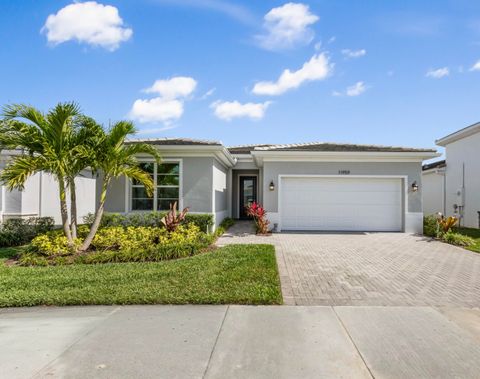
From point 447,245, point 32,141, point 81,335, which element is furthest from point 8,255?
point 447,245

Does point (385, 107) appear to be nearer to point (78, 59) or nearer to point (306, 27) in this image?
point (306, 27)

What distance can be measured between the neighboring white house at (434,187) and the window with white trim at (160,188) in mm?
14869

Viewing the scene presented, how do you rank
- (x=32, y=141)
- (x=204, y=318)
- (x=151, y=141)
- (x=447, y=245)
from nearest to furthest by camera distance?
(x=204, y=318)
(x=32, y=141)
(x=447, y=245)
(x=151, y=141)

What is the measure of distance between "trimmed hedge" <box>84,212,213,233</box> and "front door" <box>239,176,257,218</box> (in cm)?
685

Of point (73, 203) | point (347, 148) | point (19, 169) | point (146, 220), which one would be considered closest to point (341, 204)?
point (347, 148)

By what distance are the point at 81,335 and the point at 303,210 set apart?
10.5 meters

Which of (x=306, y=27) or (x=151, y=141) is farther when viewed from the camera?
(x=151, y=141)

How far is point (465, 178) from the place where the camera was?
592 inches

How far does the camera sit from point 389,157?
1250 cm

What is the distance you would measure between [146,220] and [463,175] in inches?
602

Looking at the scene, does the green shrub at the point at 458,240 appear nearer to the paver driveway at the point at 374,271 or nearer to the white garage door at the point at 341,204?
the paver driveway at the point at 374,271

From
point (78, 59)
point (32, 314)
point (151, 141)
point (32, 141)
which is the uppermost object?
point (78, 59)

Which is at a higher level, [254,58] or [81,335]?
[254,58]

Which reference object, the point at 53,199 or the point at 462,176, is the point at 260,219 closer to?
the point at 53,199
